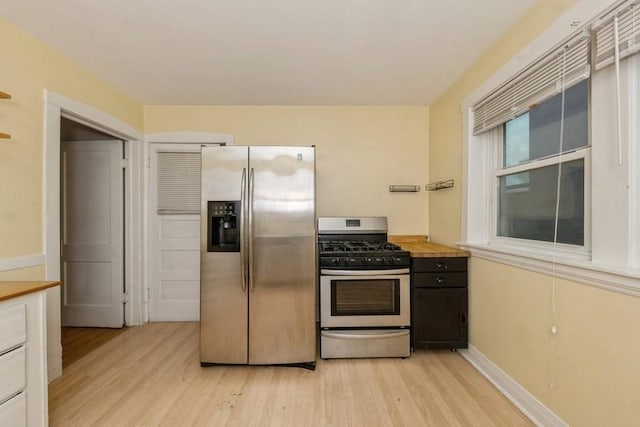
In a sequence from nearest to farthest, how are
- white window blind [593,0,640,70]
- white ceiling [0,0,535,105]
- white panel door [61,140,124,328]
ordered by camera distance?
white window blind [593,0,640,70]
white ceiling [0,0,535,105]
white panel door [61,140,124,328]

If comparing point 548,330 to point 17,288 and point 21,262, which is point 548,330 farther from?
point 21,262

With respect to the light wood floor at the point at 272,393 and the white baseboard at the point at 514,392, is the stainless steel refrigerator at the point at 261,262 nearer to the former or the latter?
the light wood floor at the point at 272,393

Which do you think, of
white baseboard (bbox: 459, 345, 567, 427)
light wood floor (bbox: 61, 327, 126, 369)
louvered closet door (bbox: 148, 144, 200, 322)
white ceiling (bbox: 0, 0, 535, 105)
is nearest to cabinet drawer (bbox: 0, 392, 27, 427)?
light wood floor (bbox: 61, 327, 126, 369)

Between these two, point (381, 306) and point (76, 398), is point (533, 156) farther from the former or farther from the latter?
point (76, 398)

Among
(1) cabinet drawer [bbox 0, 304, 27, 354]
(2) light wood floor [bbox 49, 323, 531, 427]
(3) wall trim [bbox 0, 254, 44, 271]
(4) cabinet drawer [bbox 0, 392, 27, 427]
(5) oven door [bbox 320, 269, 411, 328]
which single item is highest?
(3) wall trim [bbox 0, 254, 44, 271]

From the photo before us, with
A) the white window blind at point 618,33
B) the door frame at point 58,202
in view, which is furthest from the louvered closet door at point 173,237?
the white window blind at point 618,33

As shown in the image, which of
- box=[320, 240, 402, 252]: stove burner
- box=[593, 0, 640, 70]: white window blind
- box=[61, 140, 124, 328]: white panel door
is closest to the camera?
box=[593, 0, 640, 70]: white window blind

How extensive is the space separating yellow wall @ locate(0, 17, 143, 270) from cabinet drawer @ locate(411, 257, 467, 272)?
291 centimetres

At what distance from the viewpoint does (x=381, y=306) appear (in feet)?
8.30

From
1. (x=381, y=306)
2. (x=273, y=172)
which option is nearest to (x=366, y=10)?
(x=273, y=172)

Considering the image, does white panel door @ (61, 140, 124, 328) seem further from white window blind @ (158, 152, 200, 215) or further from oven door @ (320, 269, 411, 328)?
oven door @ (320, 269, 411, 328)

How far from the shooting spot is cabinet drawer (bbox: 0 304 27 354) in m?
1.32

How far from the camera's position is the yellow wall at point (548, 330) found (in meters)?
1.30

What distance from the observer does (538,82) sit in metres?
1.74
